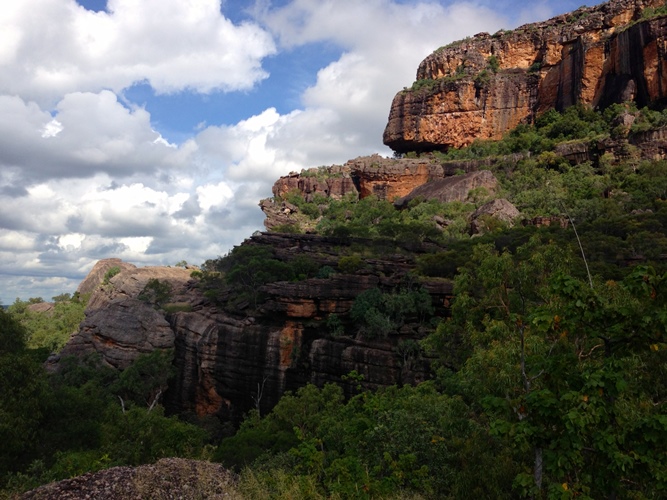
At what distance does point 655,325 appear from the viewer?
4449 millimetres

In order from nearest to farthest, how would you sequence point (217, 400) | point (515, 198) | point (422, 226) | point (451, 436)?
point (451, 436) < point (217, 400) < point (422, 226) < point (515, 198)

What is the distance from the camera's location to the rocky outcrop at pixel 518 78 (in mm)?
54469

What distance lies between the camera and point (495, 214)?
40469 mm

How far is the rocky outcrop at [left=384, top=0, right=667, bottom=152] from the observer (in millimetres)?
54469

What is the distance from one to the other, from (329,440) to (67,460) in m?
6.93

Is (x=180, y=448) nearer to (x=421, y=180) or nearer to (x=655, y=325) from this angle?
(x=655, y=325)

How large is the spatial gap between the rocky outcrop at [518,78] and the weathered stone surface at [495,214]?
79.3 feet

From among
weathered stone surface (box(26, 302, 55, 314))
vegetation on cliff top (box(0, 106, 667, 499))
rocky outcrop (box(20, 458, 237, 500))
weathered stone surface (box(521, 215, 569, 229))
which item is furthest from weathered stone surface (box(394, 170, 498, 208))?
weathered stone surface (box(26, 302, 55, 314))

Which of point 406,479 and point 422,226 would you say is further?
point 422,226

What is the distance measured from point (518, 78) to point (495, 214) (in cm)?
3427

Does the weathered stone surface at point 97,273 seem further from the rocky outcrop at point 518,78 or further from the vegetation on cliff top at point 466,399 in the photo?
the rocky outcrop at point 518,78

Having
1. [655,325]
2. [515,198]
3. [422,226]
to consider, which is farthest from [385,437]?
[515,198]

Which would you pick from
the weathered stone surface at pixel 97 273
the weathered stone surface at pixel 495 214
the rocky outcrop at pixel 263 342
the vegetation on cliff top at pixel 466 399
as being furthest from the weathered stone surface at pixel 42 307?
the weathered stone surface at pixel 495 214

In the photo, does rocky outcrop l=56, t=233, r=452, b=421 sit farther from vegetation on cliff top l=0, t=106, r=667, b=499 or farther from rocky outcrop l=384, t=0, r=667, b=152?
rocky outcrop l=384, t=0, r=667, b=152
